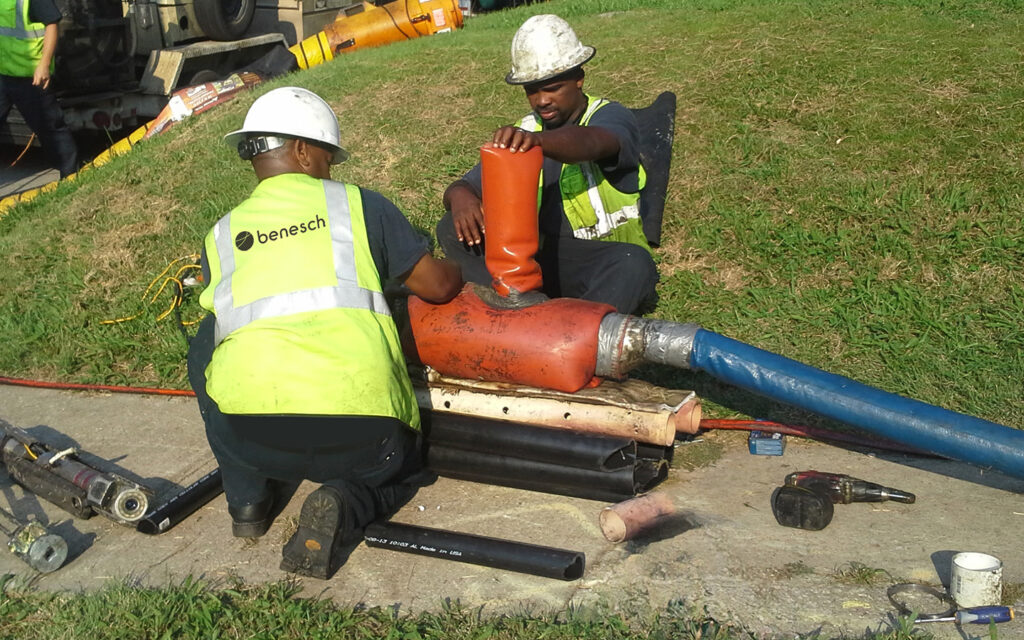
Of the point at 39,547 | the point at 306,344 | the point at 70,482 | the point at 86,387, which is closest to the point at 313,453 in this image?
the point at 306,344

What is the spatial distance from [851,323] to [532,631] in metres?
2.51

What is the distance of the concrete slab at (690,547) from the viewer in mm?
2936

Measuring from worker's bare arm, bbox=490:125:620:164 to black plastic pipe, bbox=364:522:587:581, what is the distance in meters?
1.46

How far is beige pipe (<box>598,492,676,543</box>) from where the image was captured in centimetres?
321

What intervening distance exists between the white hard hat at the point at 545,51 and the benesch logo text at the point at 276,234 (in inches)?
58.8

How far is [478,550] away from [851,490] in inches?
52.2

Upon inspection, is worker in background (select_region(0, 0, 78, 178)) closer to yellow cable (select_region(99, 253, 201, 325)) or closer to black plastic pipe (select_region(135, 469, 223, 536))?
yellow cable (select_region(99, 253, 201, 325))

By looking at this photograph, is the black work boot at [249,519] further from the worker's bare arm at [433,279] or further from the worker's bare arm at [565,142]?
the worker's bare arm at [565,142]

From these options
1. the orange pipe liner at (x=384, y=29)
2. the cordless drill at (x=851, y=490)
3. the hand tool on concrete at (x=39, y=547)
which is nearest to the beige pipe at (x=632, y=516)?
the cordless drill at (x=851, y=490)

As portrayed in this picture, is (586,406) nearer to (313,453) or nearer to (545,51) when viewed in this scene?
(313,453)

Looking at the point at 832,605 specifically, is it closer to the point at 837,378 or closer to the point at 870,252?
the point at 837,378

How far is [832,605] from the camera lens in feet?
9.36

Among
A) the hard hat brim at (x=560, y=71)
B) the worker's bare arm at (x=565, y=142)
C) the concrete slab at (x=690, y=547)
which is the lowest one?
the concrete slab at (x=690, y=547)

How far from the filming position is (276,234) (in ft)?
10.6
